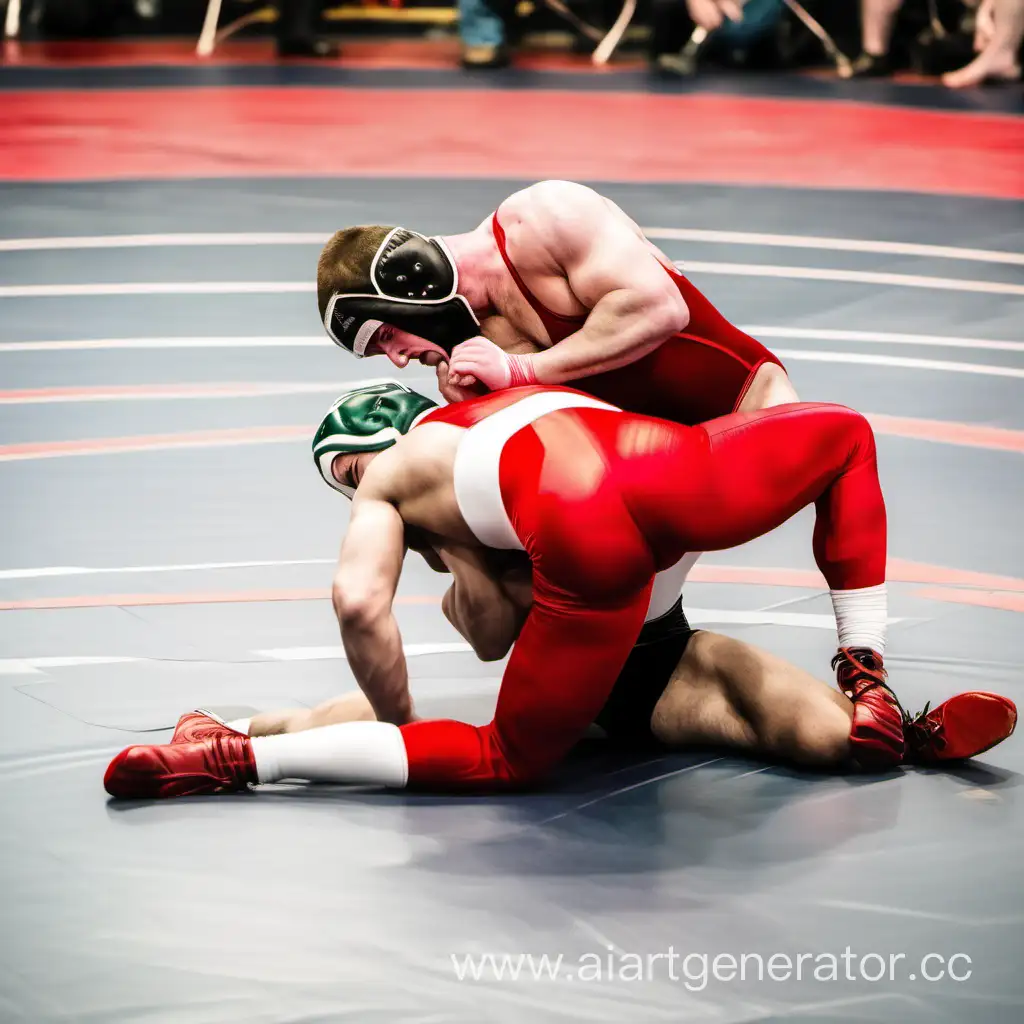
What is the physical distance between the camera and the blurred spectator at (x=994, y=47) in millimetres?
11086

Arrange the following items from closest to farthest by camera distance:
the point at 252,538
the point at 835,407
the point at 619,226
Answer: the point at 835,407
the point at 619,226
the point at 252,538

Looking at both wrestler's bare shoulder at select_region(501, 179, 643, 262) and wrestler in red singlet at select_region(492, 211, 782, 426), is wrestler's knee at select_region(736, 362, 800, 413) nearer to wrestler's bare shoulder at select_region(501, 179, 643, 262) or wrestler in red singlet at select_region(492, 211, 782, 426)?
wrestler in red singlet at select_region(492, 211, 782, 426)

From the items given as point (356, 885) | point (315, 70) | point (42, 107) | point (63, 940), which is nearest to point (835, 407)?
point (356, 885)

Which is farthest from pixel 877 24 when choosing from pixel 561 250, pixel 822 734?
pixel 822 734

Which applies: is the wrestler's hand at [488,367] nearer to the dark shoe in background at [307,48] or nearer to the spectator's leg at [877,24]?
the spectator's leg at [877,24]

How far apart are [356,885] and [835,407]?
132 cm

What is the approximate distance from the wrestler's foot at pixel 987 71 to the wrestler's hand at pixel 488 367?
852 cm

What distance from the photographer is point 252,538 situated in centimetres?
479

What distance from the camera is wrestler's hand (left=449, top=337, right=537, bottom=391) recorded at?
3.78 m

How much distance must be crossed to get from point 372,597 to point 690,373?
1.18 meters

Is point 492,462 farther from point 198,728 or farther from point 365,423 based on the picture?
point 198,728

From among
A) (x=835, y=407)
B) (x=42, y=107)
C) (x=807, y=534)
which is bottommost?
(x=42, y=107)

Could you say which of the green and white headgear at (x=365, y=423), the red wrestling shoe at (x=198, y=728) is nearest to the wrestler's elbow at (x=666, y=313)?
the green and white headgear at (x=365, y=423)

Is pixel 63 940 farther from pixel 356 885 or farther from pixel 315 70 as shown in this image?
pixel 315 70
